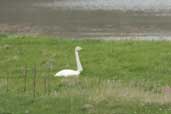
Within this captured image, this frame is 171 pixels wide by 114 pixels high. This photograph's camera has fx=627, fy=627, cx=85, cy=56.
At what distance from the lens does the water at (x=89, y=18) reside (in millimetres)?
30312

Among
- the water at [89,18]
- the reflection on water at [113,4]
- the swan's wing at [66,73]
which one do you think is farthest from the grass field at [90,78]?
the reflection on water at [113,4]

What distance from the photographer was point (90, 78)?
1495 centimetres

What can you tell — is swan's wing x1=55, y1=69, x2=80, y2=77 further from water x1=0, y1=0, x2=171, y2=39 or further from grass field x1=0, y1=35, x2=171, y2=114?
water x1=0, y1=0, x2=171, y2=39

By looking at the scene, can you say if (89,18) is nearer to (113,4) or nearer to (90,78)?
(113,4)

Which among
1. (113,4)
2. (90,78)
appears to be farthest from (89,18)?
(90,78)

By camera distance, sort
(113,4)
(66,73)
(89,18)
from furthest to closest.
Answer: (113,4)
(89,18)
(66,73)

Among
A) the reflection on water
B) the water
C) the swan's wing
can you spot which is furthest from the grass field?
the reflection on water

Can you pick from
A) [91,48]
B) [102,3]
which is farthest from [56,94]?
[102,3]

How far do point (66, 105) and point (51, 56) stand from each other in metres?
8.37

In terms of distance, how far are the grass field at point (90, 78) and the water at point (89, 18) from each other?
24.8 ft

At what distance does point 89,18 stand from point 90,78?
849 inches

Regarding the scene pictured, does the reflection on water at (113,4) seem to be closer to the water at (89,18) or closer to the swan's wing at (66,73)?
the water at (89,18)

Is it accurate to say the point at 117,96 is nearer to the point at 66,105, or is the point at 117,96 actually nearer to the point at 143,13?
the point at 66,105

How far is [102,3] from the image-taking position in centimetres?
4609
